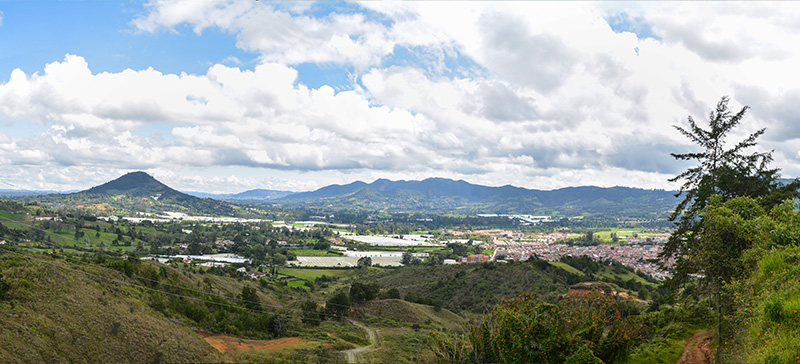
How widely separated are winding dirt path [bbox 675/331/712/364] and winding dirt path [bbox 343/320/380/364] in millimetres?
15947

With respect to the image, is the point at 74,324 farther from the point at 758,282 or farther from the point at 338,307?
the point at 338,307

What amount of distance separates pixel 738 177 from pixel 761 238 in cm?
1230

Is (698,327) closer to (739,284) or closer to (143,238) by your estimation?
(739,284)

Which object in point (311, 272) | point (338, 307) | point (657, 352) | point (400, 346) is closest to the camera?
point (657, 352)

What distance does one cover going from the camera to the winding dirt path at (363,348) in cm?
2394

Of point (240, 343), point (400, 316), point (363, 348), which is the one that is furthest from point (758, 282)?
point (400, 316)

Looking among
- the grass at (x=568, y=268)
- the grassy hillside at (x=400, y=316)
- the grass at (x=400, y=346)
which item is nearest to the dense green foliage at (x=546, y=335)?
the grass at (x=400, y=346)

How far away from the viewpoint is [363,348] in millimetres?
28578

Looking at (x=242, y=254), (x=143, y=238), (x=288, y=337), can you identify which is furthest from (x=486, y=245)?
(x=288, y=337)

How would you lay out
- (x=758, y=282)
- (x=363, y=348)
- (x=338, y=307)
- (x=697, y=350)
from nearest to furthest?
(x=758, y=282), (x=697, y=350), (x=363, y=348), (x=338, y=307)

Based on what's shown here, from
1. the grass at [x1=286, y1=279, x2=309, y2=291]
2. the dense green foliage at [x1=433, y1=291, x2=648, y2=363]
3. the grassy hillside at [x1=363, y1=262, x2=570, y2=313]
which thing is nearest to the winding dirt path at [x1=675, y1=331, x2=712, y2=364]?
the dense green foliage at [x1=433, y1=291, x2=648, y2=363]

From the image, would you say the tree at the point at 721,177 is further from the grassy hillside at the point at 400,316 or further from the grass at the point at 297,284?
the grass at the point at 297,284

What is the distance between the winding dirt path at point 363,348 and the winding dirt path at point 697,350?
15947 mm

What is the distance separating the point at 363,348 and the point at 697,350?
21.2 meters
